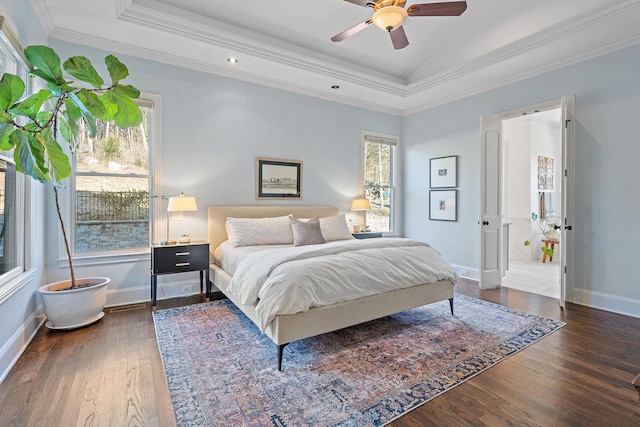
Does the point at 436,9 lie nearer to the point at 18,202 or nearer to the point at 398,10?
the point at 398,10

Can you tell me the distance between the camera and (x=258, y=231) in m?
4.04

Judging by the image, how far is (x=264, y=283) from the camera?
2443mm

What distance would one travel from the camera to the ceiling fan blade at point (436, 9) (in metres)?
2.54

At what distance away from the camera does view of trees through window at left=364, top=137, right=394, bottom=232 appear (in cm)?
583

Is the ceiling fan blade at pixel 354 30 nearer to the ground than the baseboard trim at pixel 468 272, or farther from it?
farther from it

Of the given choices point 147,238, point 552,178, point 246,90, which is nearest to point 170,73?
point 246,90

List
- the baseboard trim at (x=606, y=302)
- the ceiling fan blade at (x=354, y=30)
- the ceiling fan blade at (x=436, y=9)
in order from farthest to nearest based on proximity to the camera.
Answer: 1. the baseboard trim at (x=606, y=302)
2. the ceiling fan blade at (x=354, y=30)
3. the ceiling fan blade at (x=436, y=9)

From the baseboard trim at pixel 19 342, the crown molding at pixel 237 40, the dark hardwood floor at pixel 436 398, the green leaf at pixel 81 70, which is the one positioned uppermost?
the crown molding at pixel 237 40

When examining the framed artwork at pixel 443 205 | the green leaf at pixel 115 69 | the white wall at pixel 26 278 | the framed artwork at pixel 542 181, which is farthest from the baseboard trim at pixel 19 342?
the framed artwork at pixel 542 181

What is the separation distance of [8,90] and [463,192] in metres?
5.33

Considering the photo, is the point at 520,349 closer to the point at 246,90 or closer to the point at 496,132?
the point at 496,132

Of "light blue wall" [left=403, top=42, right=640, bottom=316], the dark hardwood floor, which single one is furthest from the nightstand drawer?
"light blue wall" [left=403, top=42, right=640, bottom=316]

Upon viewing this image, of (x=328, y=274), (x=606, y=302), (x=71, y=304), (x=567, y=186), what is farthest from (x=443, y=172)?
(x=71, y=304)

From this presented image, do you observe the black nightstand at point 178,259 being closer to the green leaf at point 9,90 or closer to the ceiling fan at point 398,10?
the green leaf at point 9,90
